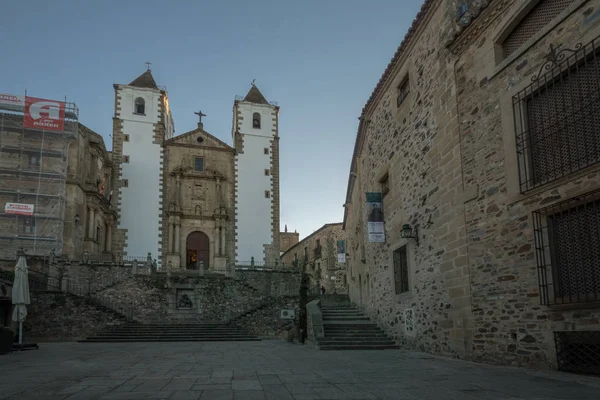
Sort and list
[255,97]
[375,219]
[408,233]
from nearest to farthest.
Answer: [408,233] → [375,219] → [255,97]

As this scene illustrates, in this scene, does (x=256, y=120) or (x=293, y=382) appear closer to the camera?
(x=293, y=382)

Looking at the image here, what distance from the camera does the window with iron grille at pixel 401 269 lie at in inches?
500

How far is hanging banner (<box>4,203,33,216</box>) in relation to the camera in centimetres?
2670

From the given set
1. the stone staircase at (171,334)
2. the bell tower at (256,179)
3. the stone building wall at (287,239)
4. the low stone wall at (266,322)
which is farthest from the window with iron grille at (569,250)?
the stone building wall at (287,239)

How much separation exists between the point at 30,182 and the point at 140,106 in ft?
32.3

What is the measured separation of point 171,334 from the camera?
20.8 m

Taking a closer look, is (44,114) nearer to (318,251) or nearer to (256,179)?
(256,179)

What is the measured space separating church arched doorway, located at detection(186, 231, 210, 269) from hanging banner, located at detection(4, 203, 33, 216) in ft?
33.0

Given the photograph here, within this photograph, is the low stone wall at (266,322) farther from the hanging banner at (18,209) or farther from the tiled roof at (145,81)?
the tiled roof at (145,81)

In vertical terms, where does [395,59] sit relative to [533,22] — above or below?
above

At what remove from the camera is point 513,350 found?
7.86 meters

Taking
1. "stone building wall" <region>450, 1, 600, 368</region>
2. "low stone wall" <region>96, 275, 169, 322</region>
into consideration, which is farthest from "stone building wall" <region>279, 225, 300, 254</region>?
"stone building wall" <region>450, 1, 600, 368</region>

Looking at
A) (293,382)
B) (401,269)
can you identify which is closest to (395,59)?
(401,269)

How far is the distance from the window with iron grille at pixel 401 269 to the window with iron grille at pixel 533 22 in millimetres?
5589
